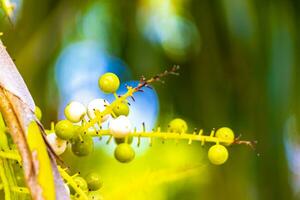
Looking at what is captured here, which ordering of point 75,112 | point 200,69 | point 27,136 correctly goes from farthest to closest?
point 200,69, point 75,112, point 27,136

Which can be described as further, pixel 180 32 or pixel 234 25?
pixel 180 32

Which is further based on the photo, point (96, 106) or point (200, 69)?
point (200, 69)

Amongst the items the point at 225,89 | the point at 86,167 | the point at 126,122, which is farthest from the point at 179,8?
the point at 126,122

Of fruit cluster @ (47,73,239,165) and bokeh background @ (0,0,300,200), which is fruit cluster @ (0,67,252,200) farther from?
bokeh background @ (0,0,300,200)

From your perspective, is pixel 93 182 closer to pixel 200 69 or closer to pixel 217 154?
pixel 217 154

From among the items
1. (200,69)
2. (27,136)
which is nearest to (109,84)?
(27,136)

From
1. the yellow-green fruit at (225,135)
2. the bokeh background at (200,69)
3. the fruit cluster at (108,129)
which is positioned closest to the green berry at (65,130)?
the fruit cluster at (108,129)

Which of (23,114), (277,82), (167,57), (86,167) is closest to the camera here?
(23,114)

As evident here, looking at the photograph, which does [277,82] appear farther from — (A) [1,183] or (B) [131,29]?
(A) [1,183]
